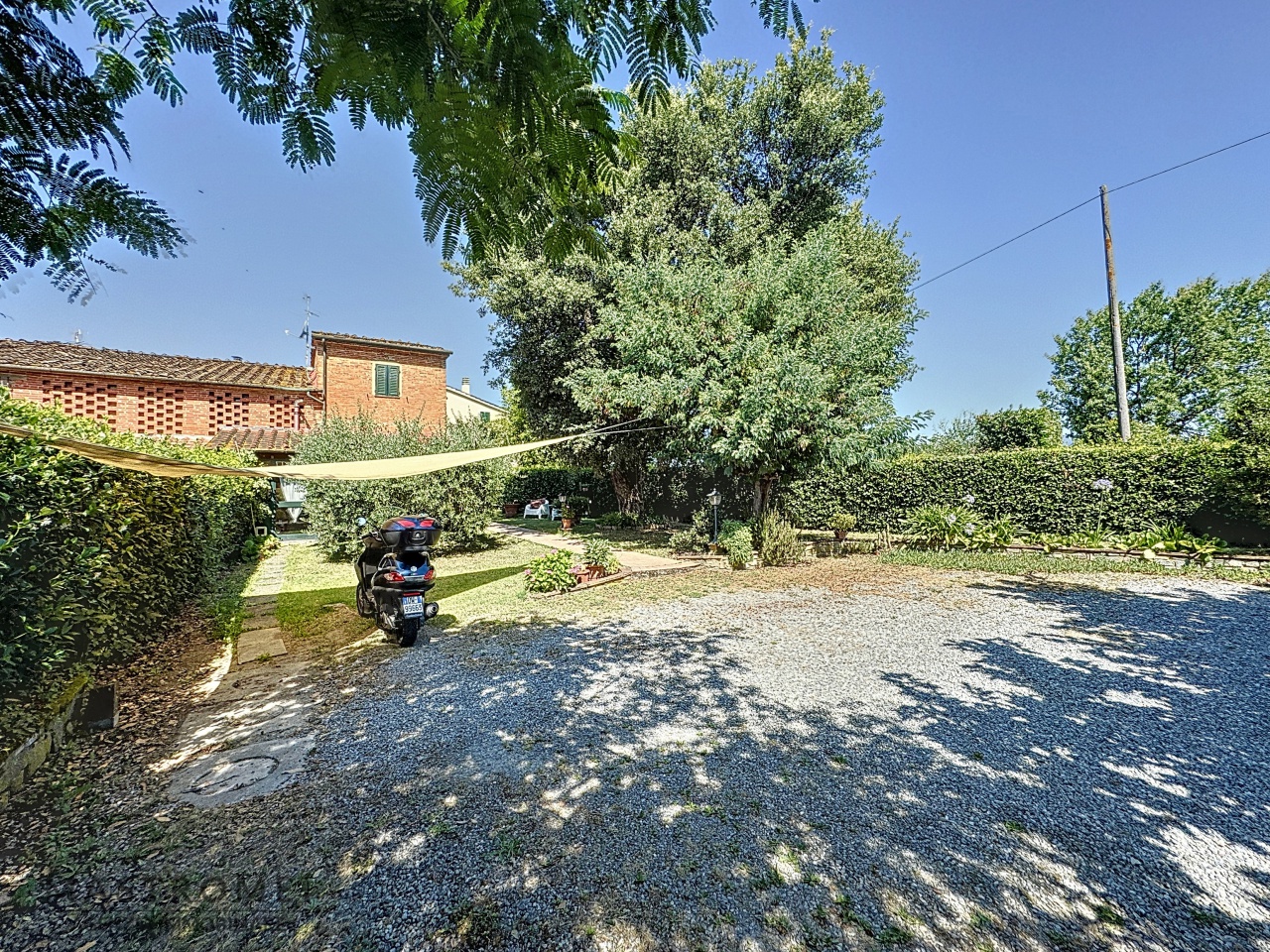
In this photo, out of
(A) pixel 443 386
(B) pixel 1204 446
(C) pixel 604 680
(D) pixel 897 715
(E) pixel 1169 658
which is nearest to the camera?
(D) pixel 897 715

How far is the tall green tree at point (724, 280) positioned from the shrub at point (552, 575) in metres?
3.45

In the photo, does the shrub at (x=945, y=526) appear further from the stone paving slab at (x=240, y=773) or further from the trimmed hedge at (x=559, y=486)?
the trimmed hedge at (x=559, y=486)

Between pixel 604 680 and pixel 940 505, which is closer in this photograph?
pixel 604 680

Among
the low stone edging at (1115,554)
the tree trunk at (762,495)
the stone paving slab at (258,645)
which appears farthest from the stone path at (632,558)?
the stone paving slab at (258,645)

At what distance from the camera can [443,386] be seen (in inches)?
768

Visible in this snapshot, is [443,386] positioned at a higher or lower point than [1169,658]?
higher

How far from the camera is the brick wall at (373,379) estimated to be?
681 inches

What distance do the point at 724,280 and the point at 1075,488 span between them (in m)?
8.50

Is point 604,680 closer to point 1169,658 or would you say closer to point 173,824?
point 173,824

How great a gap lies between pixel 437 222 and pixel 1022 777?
4002 millimetres

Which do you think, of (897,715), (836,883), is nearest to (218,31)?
(836,883)

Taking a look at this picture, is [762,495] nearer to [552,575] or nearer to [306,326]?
[552,575]

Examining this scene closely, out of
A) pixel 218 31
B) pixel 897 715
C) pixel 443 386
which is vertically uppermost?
pixel 443 386

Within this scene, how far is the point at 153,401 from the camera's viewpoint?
1457 centimetres
